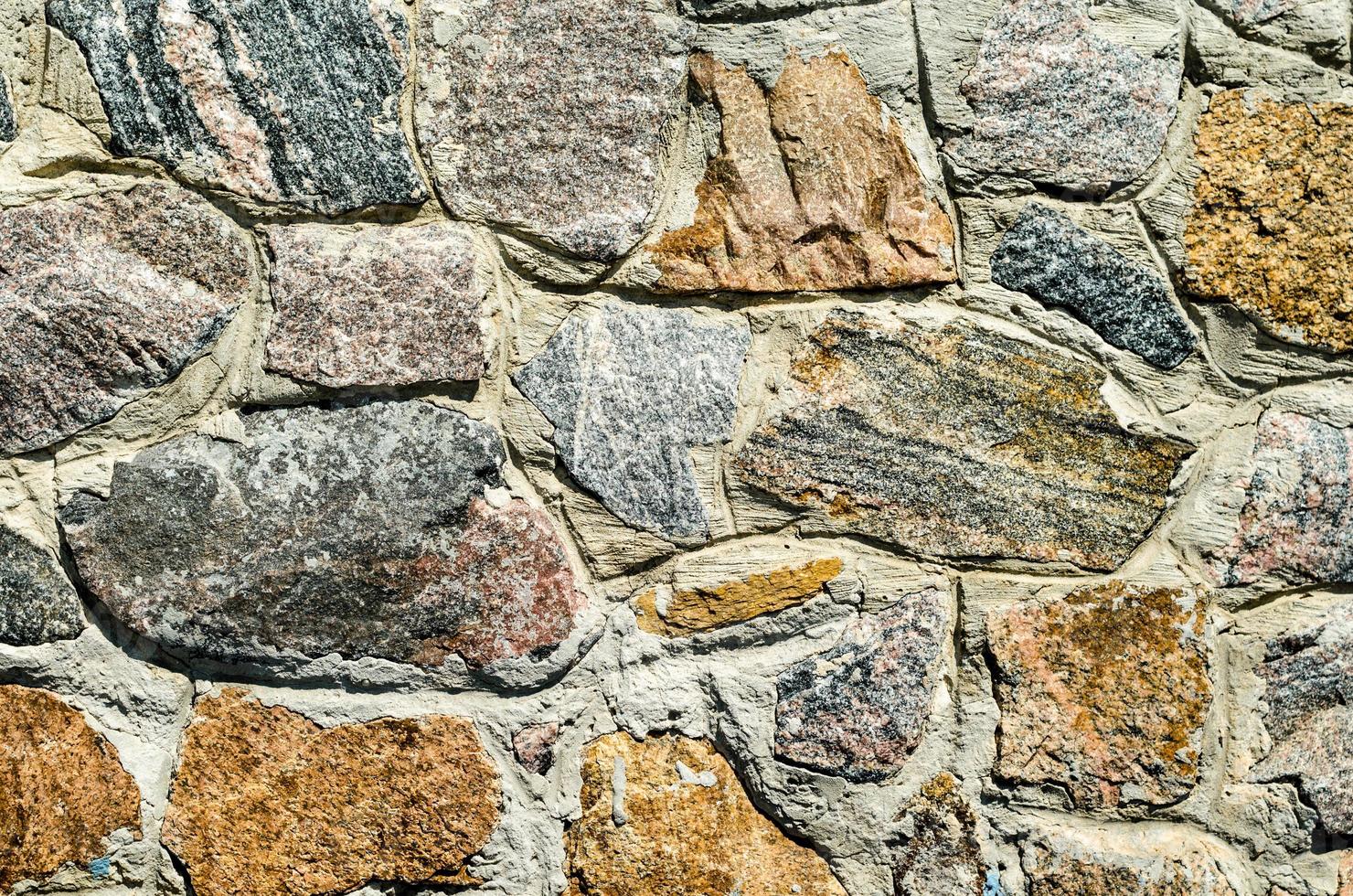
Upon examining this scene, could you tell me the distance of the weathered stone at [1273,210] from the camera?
1.14m

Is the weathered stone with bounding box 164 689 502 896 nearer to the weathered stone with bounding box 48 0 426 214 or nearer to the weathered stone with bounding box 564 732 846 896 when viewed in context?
the weathered stone with bounding box 564 732 846 896

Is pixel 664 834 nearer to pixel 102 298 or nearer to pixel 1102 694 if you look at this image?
pixel 1102 694

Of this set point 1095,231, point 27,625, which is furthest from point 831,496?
point 27,625

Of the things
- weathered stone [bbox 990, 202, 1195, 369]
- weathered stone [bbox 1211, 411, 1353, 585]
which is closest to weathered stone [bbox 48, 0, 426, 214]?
weathered stone [bbox 990, 202, 1195, 369]

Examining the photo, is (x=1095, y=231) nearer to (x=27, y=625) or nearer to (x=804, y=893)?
(x=804, y=893)

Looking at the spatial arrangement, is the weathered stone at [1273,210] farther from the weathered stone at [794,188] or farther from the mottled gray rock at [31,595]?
the mottled gray rock at [31,595]

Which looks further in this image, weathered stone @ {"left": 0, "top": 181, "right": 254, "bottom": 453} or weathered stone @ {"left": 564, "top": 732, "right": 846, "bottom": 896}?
weathered stone @ {"left": 564, "top": 732, "right": 846, "bottom": 896}

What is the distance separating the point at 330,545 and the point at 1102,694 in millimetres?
864

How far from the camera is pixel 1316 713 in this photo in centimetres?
121

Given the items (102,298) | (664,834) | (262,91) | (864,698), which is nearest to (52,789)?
(102,298)

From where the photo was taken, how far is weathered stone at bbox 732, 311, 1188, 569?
3.69ft

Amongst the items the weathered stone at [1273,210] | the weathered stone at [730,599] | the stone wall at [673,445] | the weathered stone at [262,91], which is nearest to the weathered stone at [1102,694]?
the stone wall at [673,445]

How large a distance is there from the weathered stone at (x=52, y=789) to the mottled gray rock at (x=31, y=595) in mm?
63

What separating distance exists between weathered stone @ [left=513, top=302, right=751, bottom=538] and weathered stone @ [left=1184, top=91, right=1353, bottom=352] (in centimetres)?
53
